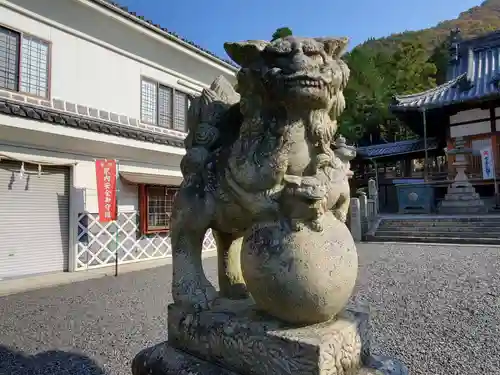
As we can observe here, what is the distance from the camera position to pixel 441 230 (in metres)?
11.1

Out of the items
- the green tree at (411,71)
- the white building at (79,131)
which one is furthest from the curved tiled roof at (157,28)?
the green tree at (411,71)

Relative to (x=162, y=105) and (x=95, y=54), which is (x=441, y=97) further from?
(x=95, y=54)

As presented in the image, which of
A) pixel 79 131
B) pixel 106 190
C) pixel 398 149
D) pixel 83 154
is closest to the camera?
pixel 79 131

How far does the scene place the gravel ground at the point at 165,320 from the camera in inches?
117

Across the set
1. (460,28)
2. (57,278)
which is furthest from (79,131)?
(460,28)

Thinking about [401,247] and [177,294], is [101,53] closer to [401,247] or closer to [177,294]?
[177,294]

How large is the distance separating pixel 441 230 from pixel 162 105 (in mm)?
9230

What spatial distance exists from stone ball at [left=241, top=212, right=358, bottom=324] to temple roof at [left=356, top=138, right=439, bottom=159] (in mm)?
19554

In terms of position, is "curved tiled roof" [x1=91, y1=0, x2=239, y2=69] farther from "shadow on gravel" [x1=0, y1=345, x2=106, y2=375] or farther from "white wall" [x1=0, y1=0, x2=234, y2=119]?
"shadow on gravel" [x1=0, y1=345, x2=106, y2=375]

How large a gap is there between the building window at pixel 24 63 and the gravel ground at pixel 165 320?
4.08 meters

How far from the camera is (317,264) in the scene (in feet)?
4.39

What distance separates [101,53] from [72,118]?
2342mm

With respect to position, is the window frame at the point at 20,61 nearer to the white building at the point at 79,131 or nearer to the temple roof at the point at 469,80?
the white building at the point at 79,131

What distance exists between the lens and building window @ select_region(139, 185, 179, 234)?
9.30 metres
